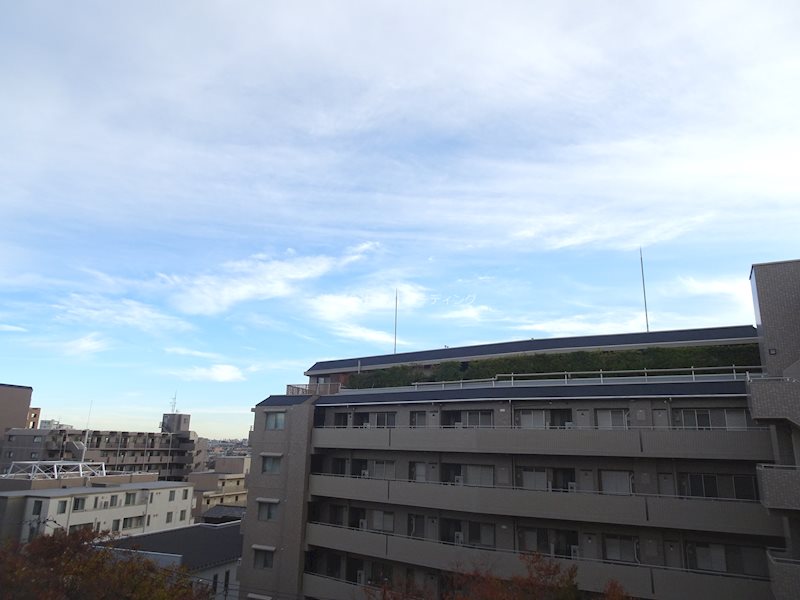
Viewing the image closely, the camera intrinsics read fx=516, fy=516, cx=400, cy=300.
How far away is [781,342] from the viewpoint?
815 inches

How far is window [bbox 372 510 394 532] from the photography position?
30469mm

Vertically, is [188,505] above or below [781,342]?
below

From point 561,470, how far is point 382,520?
11.4m

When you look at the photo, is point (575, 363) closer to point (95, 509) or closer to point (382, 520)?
point (382, 520)

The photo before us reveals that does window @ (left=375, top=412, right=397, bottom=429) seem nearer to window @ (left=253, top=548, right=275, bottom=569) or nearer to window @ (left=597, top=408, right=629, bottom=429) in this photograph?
window @ (left=253, top=548, right=275, bottom=569)

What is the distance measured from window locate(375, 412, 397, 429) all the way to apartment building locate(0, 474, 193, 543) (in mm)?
20673

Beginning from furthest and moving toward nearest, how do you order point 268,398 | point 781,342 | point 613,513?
point 268,398 < point 613,513 < point 781,342

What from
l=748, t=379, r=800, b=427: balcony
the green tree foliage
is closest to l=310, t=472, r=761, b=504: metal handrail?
l=748, t=379, r=800, b=427: balcony

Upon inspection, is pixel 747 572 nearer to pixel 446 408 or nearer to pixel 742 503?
pixel 742 503

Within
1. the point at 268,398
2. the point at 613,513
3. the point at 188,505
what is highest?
the point at 268,398

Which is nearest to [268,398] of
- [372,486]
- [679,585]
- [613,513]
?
[372,486]

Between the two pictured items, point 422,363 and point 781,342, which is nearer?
point 781,342

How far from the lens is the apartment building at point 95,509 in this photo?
41219 millimetres

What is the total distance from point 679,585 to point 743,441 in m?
6.50
